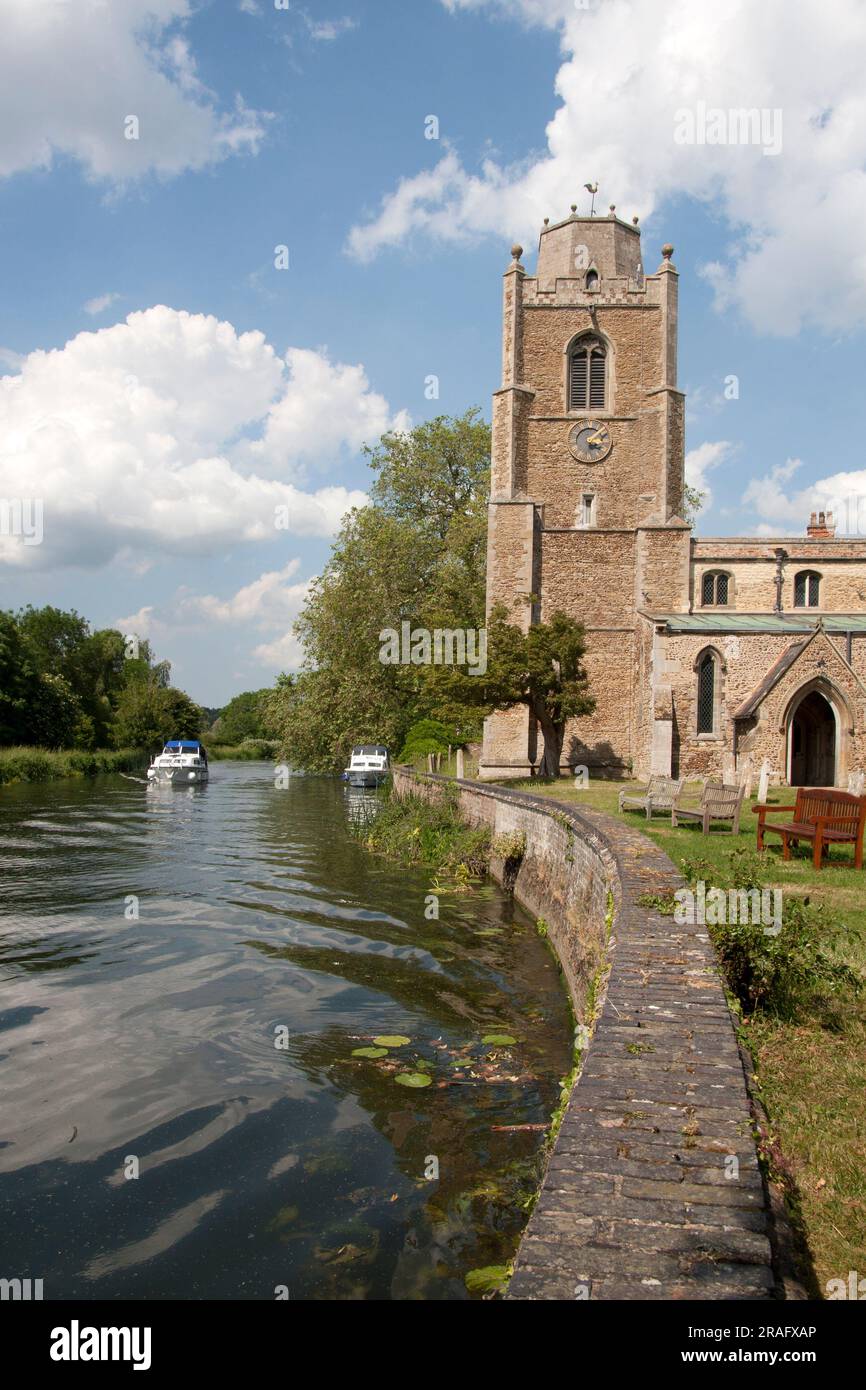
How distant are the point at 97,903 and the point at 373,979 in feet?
21.1

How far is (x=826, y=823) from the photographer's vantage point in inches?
468

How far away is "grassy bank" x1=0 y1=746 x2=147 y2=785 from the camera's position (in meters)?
48.4

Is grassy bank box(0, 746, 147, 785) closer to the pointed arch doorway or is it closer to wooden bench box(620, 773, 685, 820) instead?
the pointed arch doorway

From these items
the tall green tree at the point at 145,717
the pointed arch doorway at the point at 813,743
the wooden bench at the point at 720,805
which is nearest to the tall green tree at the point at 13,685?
the tall green tree at the point at 145,717

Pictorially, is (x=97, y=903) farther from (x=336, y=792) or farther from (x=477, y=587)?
(x=336, y=792)

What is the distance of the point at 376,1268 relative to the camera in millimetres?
4656

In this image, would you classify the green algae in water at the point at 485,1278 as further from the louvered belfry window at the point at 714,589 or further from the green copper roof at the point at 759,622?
the louvered belfry window at the point at 714,589

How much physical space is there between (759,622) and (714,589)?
3157mm

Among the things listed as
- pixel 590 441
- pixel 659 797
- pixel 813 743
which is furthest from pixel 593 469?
pixel 659 797

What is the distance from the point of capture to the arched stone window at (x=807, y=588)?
32000 mm

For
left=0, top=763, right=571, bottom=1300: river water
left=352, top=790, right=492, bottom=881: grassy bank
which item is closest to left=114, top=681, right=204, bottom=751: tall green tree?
left=352, top=790, right=492, bottom=881: grassy bank

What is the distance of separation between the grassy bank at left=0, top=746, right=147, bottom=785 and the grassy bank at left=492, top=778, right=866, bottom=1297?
46.8 metres

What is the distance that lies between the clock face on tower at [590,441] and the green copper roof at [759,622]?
259 inches
